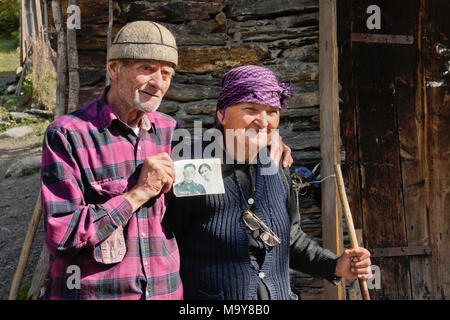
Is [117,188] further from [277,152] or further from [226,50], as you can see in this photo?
[226,50]

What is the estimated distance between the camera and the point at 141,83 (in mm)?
1859

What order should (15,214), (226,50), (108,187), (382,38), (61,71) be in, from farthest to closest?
(15,214), (382,38), (61,71), (226,50), (108,187)

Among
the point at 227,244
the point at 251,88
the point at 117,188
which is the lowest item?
the point at 227,244

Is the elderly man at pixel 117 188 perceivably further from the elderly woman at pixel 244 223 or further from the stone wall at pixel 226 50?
the stone wall at pixel 226 50

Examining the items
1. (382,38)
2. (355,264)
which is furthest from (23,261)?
(382,38)

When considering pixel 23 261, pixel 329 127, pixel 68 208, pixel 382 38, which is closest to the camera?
pixel 68 208

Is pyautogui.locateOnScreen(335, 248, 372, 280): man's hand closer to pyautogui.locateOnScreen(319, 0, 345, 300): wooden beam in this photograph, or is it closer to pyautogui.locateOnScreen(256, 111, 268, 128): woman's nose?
pyautogui.locateOnScreen(256, 111, 268, 128): woman's nose

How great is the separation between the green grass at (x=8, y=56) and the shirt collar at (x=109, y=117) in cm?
1584

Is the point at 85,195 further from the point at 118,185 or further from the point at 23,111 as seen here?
the point at 23,111

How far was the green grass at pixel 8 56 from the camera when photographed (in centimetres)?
1646

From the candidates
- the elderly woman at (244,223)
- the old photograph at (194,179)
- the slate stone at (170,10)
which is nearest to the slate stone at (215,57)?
the slate stone at (170,10)

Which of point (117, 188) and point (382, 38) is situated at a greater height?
point (382, 38)

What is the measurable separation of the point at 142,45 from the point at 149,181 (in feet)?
1.85
